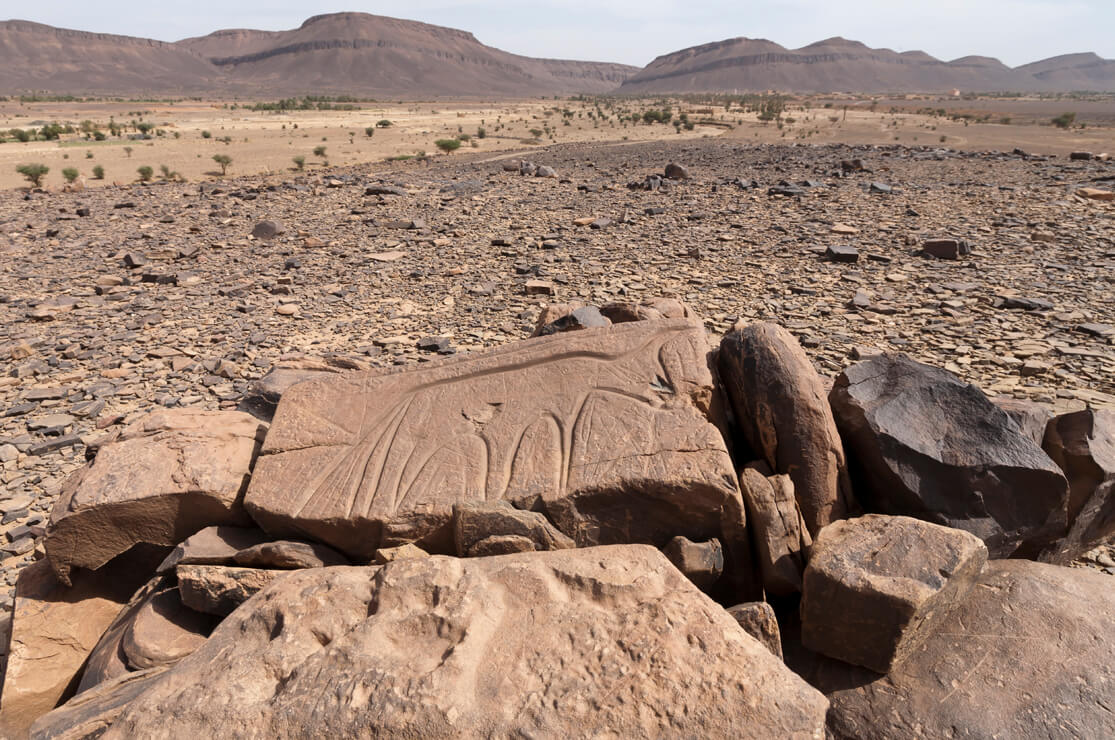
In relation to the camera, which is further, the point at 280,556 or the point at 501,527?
the point at 280,556

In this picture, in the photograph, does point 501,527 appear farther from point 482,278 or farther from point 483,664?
point 482,278

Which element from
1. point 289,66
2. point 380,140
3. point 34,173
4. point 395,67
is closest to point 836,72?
point 395,67

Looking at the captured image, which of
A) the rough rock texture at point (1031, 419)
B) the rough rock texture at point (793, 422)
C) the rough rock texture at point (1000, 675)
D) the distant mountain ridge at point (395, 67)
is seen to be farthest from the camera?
the distant mountain ridge at point (395, 67)

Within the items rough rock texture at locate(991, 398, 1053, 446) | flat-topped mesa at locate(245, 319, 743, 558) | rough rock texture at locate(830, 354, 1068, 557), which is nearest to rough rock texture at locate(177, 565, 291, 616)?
flat-topped mesa at locate(245, 319, 743, 558)

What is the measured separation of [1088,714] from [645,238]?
9.05 meters

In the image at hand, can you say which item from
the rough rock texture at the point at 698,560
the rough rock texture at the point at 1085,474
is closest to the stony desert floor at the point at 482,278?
the rough rock texture at the point at 1085,474

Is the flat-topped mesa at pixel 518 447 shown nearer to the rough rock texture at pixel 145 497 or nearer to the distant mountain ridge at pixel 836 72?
the rough rock texture at pixel 145 497

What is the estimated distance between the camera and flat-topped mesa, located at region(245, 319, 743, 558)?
3.04 metres

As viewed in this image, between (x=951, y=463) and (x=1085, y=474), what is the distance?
69 centimetres

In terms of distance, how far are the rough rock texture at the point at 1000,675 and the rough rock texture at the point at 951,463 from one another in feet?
1.03

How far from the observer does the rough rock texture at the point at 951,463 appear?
2988mm

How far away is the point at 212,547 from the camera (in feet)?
10.4

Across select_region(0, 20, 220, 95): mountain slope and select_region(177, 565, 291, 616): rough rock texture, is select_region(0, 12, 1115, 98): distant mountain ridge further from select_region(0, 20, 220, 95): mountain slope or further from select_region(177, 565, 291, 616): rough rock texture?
select_region(177, 565, 291, 616): rough rock texture

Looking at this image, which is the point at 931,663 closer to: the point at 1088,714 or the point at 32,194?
the point at 1088,714
